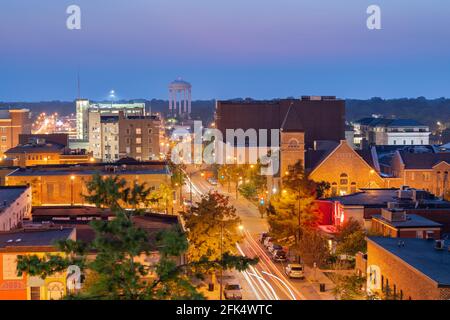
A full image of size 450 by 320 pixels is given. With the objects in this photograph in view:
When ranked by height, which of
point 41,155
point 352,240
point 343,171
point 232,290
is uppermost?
point 41,155

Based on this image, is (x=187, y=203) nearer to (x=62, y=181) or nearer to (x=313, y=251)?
(x=62, y=181)

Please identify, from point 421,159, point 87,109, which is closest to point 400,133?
point 421,159

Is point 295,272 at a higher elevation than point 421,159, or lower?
lower

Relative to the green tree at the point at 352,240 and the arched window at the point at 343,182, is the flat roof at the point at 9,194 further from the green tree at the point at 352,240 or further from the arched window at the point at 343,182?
the arched window at the point at 343,182

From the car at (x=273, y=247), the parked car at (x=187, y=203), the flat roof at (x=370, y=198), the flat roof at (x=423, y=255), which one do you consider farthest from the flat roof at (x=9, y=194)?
the flat roof at (x=370, y=198)

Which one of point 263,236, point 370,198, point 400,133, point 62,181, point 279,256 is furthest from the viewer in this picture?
Answer: point 400,133

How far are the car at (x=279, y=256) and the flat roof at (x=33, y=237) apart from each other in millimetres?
13271

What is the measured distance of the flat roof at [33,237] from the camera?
947 inches

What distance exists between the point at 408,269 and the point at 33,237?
1248 centimetres

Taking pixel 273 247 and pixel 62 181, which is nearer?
pixel 273 247

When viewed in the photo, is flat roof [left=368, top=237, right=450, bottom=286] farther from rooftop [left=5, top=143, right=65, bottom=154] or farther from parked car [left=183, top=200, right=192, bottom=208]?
rooftop [left=5, top=143, right=65, bottom=154]

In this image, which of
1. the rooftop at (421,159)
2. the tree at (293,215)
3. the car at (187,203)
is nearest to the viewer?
the tree at (293,215)

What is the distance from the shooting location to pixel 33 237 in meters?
25.4

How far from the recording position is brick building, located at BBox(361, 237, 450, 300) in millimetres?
21297
